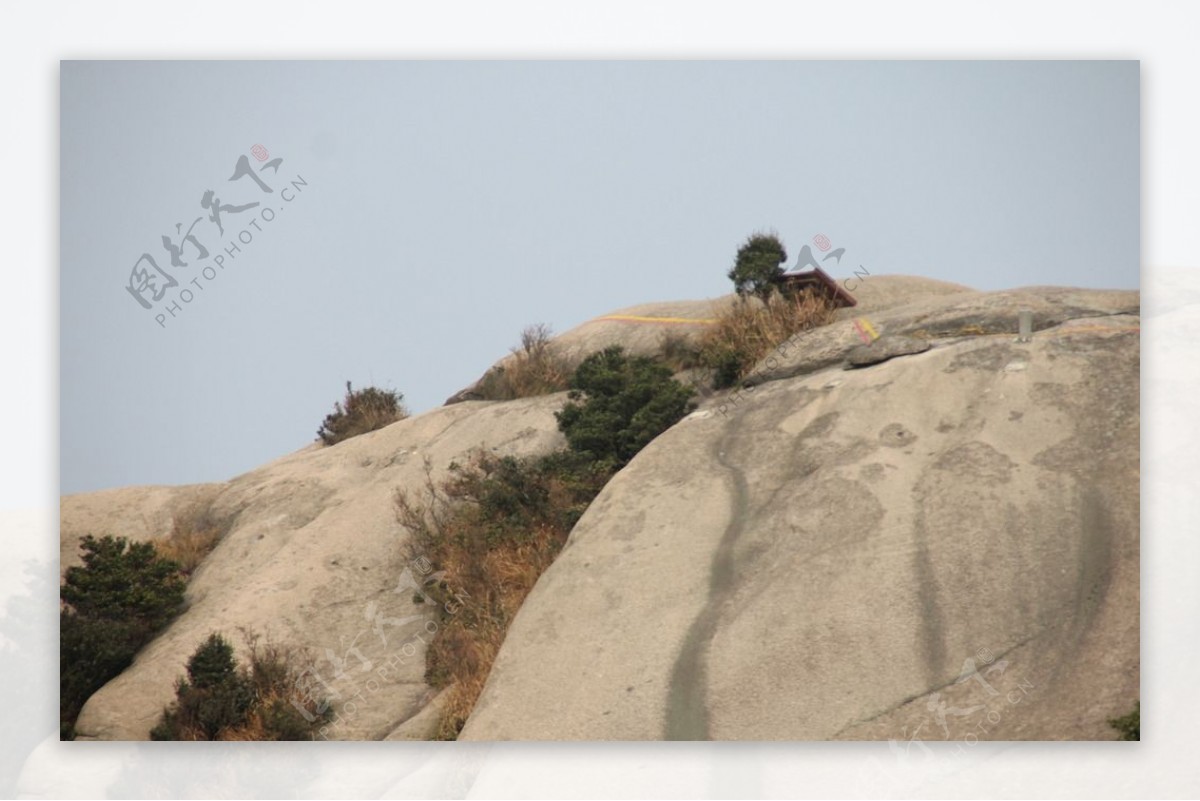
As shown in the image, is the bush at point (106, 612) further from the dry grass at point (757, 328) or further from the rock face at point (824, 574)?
the dry grass at point (757, 328)

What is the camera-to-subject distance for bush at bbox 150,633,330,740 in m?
10.1

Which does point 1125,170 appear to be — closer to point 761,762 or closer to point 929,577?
point 929,577

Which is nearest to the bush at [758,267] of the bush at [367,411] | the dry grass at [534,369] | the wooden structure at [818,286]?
the wooden structure at [818,286]

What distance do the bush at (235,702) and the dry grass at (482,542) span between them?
39.4 inches

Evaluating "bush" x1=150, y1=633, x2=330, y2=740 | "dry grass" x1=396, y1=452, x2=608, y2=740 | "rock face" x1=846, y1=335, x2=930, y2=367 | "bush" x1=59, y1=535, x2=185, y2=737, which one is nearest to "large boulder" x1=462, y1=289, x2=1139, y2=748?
"rock face" x1=846, y1=335, x2=930, y2=367

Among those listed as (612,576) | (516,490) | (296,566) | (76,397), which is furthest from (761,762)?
(76,397)

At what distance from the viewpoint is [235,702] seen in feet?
33.6

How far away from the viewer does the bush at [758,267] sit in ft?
39.0

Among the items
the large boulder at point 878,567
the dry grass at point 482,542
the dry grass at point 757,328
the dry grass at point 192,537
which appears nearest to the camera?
the large boulder at point 878,567

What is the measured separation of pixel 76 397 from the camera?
34.3 ft

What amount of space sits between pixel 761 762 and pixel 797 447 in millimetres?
2375

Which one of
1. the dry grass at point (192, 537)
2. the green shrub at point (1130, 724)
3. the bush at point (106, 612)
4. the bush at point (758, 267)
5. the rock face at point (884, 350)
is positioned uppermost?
the bush at point (758, 267)

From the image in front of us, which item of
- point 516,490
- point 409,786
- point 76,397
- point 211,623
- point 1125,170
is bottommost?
point 409,786

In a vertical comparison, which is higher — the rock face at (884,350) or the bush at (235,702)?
the rock face at (884,350)
